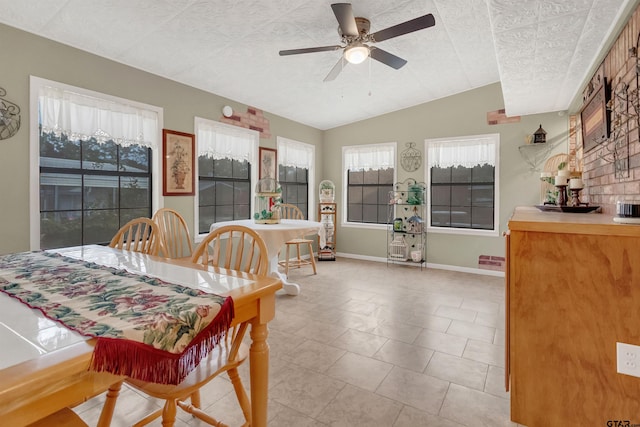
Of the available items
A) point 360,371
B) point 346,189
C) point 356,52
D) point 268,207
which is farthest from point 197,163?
point 360,371

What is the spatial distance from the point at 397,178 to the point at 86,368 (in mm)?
5321

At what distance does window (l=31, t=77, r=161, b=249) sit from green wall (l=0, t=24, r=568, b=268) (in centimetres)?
11

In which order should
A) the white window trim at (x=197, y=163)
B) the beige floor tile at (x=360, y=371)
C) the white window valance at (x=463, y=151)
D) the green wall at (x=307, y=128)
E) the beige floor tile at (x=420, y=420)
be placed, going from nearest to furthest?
the beige floor tile at (x=420, y=420)
the beige floor tile at (x=360, y=371)
the green wall at (x=307, y=128)
the white window trim at (x=197, y=163)
the white window valance at (x=463, y=151)

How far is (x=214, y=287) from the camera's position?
4.31 ft

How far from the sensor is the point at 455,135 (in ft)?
16.8

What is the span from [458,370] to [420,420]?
2.14ft

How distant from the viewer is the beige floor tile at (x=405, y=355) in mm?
2336

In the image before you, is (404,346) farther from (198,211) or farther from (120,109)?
(120,109)

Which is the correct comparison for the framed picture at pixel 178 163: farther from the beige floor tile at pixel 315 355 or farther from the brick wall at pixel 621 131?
the brick wall at pixel 621 131

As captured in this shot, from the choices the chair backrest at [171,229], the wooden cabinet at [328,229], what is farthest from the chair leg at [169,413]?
the wooden cabinet at [328,229]

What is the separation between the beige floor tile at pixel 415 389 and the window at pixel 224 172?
3.00 meters

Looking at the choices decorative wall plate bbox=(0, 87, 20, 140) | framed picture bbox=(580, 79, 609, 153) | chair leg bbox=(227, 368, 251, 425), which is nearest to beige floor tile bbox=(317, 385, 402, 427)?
chair leg bbox=(227, 368, 251, 425)

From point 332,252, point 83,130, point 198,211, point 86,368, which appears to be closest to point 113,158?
point 83,130

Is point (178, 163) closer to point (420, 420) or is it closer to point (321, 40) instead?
point (321, 40)
